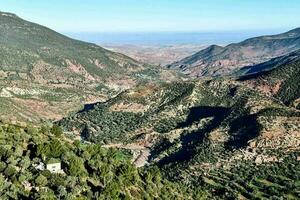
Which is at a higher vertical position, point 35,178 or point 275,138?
point 35,178

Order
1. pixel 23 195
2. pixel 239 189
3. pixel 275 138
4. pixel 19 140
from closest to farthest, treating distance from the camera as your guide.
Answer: pixel 23 195 → pixel 19 140 → pixel 239 189 → pixel 275 138

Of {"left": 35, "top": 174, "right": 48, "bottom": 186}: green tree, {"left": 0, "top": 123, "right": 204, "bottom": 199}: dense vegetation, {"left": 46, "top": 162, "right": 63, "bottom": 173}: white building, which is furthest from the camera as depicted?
{"left": 46, "top": 162, "right": 63, "bottom": 173}: white building

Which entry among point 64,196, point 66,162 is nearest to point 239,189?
point 66,162

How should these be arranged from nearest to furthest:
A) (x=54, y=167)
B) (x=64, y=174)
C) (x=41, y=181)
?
1. (x=41, y=181)
2. (x=64, y=174)
3. (x=54, y=167)

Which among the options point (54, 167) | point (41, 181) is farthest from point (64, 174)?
point (41, 181)

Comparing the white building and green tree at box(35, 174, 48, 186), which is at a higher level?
green tree at box(35, 174, 48, 186)

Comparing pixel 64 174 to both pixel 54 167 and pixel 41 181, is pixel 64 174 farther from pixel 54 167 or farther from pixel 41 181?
pixel 41 181

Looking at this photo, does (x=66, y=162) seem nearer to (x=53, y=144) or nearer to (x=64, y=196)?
(x=53, y=144)

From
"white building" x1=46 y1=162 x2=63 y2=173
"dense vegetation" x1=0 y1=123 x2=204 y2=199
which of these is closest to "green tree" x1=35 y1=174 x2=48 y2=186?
"dense vegetation" x1=0 y1=123 x2=204 y2=199

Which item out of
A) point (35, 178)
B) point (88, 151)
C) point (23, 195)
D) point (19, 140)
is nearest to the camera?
point (23, 195)

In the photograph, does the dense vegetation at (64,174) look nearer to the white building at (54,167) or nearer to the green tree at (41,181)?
the green tree at (41,181)

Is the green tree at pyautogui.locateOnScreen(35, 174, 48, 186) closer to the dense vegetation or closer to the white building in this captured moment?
the dense vegetation
